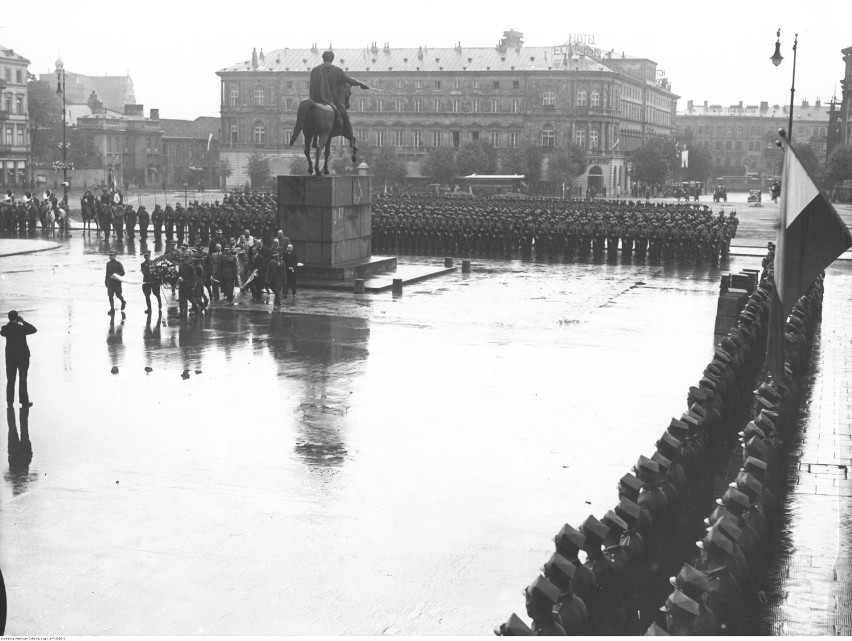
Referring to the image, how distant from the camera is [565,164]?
89500 mm

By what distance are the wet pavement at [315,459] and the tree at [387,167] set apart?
71.7 metres

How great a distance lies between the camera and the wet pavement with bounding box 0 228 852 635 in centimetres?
749

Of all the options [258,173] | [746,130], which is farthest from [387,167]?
[746,130]

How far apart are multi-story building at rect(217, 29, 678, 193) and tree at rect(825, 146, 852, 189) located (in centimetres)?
3655

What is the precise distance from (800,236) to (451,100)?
3765 inches

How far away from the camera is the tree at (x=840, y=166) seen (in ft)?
202

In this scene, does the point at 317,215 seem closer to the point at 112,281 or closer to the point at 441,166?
the point at 112,281

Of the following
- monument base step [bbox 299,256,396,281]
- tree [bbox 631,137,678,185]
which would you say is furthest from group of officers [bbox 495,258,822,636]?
tree [bbox 631,137,678,185]

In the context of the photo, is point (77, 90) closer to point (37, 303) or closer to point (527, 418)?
point (37, 303)

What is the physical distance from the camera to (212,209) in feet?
121

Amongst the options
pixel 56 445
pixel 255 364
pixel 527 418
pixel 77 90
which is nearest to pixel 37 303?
pixel 255 364

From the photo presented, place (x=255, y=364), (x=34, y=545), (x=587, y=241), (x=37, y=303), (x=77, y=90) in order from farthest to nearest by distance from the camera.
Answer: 1. (x=77, y=90)
2. (x=587, y=241)
3. (x=37, y=303)
4. (x=255, y=364)
5. (x=34, y=545)

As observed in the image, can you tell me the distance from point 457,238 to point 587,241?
419 cm

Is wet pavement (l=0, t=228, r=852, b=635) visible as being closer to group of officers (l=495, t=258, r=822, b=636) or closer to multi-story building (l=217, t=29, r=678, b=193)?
group of officers (l=495, t=258, r=822, b=636)
